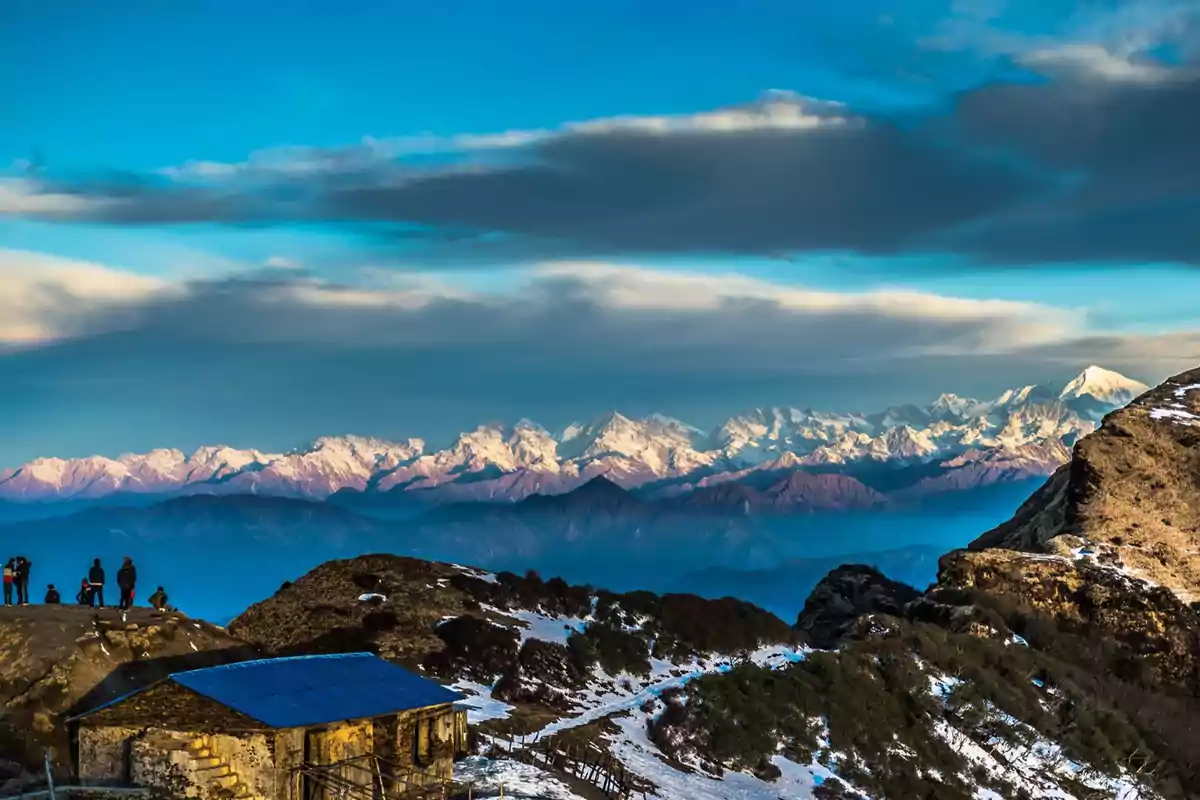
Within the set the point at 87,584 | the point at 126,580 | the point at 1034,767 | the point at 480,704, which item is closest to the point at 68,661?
the point at 126,580

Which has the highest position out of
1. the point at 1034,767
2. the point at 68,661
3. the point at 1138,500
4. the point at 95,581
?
the point at 95,581

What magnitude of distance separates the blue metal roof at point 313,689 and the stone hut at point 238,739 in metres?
0.05

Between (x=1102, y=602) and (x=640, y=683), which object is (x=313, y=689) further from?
(x=1102, y=602)

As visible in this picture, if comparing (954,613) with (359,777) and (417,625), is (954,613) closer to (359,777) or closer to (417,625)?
(417,625)

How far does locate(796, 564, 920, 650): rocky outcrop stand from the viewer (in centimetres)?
12438

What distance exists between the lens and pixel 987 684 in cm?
9119

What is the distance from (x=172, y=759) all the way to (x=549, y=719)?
29.1 meters

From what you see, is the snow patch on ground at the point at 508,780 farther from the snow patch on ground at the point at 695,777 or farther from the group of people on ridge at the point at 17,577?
the group of people on ridge at the point at 17,577

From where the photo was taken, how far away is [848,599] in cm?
13338

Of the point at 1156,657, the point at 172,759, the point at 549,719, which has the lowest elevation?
the point at 1156,657

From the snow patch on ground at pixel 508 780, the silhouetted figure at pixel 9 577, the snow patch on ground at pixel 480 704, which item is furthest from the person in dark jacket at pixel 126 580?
the snow patch on ground at pixel 508 780

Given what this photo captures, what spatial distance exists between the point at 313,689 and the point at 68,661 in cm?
1652

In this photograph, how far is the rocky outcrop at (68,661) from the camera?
54000 millimetres

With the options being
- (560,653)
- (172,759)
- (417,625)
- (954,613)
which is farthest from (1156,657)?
(172,759)
